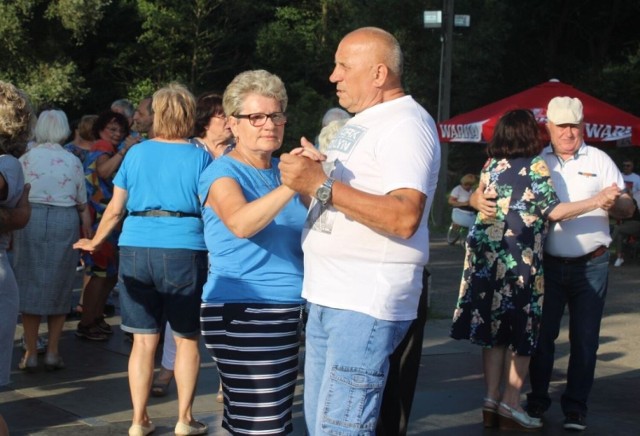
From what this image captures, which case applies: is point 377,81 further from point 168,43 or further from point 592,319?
point 168,43

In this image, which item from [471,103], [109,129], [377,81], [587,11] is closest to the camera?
[377,81]

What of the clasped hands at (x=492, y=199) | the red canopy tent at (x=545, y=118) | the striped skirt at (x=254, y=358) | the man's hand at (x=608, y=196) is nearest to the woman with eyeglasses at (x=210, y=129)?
the clasped hands at (x=492, y=199)

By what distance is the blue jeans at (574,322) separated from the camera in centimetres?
606

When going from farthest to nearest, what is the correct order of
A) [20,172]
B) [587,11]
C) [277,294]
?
[587,11] < [20,172] < [277,294]

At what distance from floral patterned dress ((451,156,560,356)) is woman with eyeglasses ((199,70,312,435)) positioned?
6.60 feet

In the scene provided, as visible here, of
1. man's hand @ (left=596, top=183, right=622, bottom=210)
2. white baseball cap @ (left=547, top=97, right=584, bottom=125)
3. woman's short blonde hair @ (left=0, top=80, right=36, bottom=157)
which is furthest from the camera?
white baseball cap @ (left=547, top=97, right=584, bottom=125)

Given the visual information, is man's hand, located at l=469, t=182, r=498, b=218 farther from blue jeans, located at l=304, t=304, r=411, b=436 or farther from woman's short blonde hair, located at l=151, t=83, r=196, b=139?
blue jeans, located at l=304, t=304, r=411, b=436

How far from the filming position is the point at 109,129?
835 cm

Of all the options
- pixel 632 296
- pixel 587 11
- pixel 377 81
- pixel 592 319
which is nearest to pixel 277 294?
pixel 377 81

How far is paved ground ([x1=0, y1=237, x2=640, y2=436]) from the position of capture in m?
5.97

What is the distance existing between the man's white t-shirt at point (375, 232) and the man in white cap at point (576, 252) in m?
2.62

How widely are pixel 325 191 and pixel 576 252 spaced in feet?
10.0

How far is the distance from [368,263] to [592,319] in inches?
119

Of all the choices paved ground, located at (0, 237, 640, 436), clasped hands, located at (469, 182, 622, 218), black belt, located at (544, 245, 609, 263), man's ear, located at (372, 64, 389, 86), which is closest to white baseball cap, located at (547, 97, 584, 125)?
clasped hands, located at (469, 182, 622, 218)
